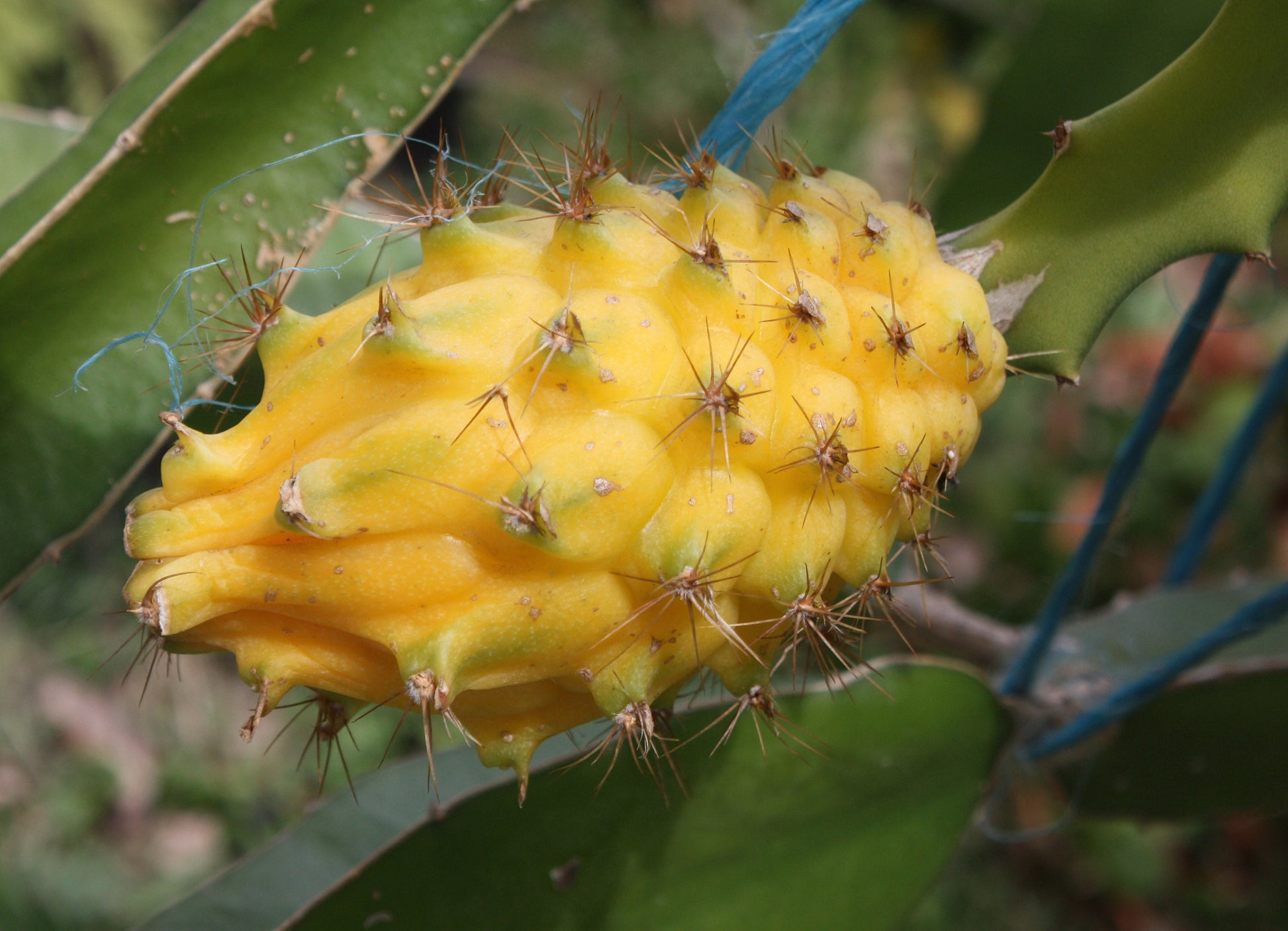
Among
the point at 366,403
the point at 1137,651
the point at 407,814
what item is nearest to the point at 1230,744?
the point at 1137,651

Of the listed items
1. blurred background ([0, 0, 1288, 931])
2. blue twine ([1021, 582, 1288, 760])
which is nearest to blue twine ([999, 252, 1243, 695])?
blue twine ([1021, 582, 1288, 760])

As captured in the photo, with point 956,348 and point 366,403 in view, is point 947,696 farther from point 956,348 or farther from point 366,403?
point 366,403

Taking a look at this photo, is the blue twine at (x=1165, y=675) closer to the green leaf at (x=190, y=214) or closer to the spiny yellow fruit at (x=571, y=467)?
the spiny yellow fruit at (x=571, y=467)

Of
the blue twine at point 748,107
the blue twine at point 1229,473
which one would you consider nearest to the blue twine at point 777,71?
the blue twine at point 748,107

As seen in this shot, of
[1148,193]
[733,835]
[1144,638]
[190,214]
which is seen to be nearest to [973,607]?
[1144,638]

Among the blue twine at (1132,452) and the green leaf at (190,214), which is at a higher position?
the green leaf at (190,214)

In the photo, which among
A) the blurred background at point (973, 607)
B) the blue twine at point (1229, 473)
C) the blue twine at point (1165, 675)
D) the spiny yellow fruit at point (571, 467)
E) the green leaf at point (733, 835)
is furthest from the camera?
the blurred background at point (973, 607)
